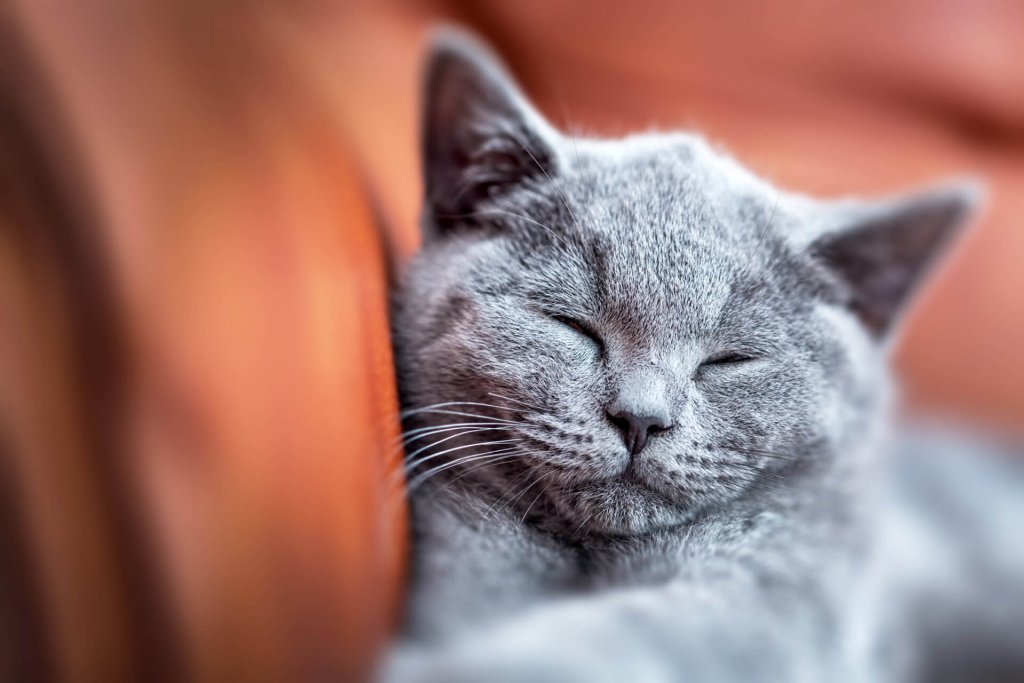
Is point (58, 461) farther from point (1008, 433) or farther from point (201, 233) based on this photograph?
point (1008, 433)

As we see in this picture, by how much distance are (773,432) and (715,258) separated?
0.34 ft

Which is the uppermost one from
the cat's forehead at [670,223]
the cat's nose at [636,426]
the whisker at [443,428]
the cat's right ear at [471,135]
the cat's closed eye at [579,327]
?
the cat's right ear at [471,135]

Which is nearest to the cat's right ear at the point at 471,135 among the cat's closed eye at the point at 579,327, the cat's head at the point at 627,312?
the cat's head at the point at 627,312

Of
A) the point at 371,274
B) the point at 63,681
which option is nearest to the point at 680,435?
the point at 371,274

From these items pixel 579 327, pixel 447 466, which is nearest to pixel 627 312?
pixel 579 327

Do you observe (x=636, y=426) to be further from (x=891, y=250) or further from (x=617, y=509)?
(x=891, y=250)

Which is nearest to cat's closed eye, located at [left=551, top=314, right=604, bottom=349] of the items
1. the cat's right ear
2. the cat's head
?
the cat's head

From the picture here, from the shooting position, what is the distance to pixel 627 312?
0.46m

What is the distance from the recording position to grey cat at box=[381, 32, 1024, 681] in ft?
1.48

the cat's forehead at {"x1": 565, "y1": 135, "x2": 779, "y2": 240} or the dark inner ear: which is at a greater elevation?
the cat's forehead at {"x1": 565, "y1": 135, "x2": 779, "y2": 240}

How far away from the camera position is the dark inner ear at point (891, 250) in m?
0.55

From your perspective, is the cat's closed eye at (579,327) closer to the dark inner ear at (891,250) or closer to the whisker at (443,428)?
the whisker at (443,428)

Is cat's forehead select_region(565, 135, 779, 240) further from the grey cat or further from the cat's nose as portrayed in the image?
the cat's nose

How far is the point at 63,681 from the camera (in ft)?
1.32
